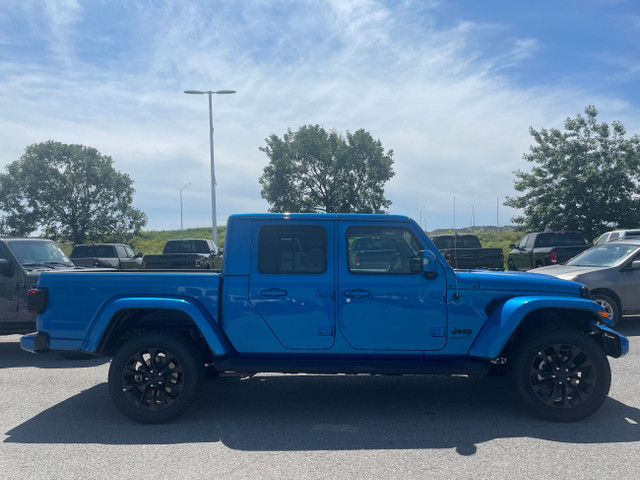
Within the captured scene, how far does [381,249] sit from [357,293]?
1.67 feet

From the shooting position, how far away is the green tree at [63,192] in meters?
35.4

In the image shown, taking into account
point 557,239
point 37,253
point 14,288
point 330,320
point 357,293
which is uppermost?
point 557,239

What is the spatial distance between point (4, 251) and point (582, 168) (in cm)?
2616

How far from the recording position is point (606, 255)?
1068 centimetres

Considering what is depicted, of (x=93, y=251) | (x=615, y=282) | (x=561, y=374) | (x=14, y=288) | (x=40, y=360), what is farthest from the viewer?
(x=93, y=251)

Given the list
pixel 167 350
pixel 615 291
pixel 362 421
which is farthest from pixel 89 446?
pixel 615 291

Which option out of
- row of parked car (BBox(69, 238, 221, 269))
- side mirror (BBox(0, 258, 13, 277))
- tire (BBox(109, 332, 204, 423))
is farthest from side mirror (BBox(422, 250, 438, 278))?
row of parked car (BBox(69, 238, 221, 269))

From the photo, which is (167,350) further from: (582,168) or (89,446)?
(582,168)

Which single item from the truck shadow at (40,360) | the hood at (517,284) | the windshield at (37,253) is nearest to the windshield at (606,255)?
the hood at (517,284)

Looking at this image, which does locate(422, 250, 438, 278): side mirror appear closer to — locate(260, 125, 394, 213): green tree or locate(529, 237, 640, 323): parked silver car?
locate(529, 237, 640, 323): parked silver car

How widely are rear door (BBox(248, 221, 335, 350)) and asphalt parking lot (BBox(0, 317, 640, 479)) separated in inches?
33.3

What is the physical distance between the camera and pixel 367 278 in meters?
5.33

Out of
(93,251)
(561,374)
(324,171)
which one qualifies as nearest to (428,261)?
(561,374)

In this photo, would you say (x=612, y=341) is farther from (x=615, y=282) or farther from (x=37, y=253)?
(x=37, y=253)
